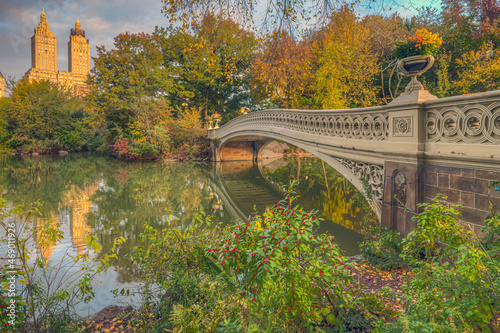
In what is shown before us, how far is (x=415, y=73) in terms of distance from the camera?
4.89 meters

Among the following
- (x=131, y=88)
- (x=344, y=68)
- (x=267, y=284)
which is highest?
(x=131, y=88)

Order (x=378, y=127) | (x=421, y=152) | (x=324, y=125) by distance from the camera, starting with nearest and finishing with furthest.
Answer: (x=421, y=152), (x=378, y=127), (x=324, y=125)

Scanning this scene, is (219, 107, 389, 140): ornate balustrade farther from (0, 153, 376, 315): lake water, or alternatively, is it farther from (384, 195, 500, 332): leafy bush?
(384, 195, 500, 332): leafy bush

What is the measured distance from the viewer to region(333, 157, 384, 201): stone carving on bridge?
5.51 m

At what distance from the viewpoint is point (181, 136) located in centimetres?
2453

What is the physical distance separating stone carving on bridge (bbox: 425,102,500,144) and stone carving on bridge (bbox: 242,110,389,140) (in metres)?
0.99

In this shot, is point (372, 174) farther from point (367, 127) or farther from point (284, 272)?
point (284, 272)

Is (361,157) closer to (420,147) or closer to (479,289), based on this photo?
(420,147)

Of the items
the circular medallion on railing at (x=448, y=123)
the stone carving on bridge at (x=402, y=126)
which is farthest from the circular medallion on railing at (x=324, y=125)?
the circular medallion on railing at (x=448, y=123)

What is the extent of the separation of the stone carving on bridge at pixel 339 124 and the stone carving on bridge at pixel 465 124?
3.24 feet

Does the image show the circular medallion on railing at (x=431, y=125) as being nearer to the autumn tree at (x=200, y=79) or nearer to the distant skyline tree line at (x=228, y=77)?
the distant skyline tree line at (x=228, y=77)

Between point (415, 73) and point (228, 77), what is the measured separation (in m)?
3.60

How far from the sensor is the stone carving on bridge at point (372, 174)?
551 centimetres

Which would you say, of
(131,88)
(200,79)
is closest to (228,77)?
(131,88)
